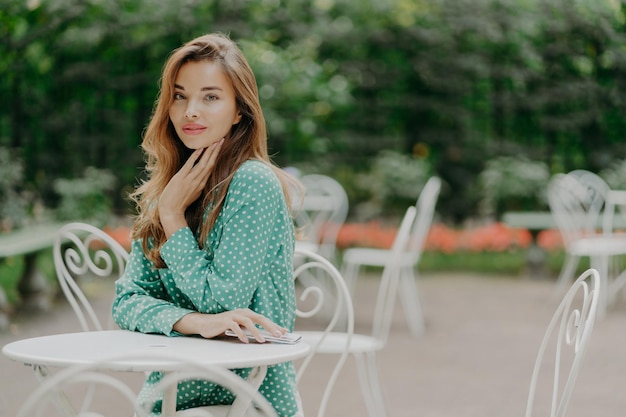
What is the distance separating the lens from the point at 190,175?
2025mm

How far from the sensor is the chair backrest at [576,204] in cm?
761

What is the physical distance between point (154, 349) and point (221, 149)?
20.7 inches

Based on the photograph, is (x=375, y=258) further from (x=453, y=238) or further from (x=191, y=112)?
(x=191, y=112)

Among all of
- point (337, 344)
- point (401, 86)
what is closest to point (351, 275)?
point (401, 86)

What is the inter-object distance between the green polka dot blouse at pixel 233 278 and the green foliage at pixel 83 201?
232 inches

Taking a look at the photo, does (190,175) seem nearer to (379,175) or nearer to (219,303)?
(219,303)

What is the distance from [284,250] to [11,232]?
5.13 metres

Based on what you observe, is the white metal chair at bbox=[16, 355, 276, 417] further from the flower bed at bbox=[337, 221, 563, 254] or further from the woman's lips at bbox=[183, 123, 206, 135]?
the flower bed at bbox=[337, 221, 563, 254]

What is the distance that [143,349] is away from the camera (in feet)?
5.70

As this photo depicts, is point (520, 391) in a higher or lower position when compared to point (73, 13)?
lower

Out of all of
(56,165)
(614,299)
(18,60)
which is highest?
(18,60)

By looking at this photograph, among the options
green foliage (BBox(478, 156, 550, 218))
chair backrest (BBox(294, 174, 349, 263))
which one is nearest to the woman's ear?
chair backrest (BBox(294, 174, 349, 263))

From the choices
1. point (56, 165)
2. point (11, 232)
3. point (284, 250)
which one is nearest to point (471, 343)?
point (11, 232)

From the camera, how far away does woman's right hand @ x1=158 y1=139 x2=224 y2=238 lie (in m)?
1.98
